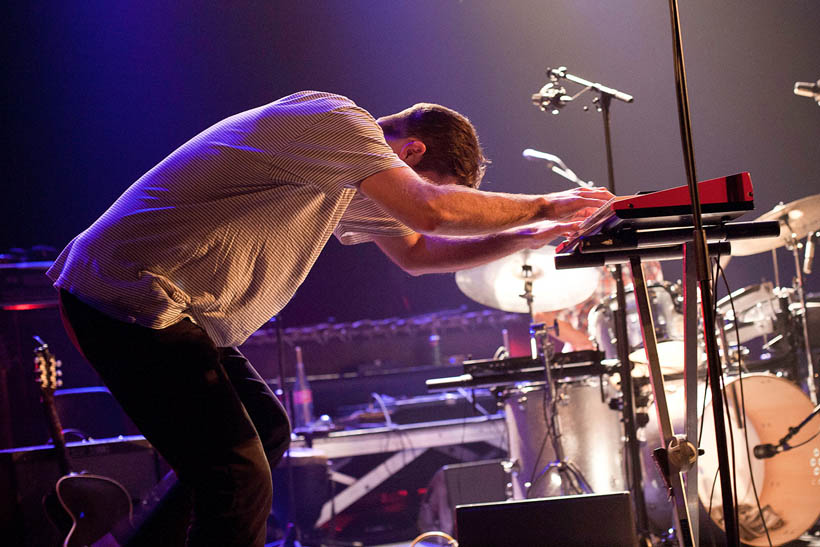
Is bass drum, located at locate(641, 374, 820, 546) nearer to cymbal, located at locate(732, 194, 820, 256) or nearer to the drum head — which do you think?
the drum head

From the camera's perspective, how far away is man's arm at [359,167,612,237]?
170 centimetres

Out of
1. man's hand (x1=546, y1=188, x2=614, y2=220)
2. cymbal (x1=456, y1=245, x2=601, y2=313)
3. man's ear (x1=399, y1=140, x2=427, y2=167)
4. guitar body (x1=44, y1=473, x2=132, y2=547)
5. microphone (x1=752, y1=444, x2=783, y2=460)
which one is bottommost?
microphone (x1=752, y1=444, x2=783, y2=460)

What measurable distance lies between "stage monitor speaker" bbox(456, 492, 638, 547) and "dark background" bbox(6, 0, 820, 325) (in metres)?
3.65

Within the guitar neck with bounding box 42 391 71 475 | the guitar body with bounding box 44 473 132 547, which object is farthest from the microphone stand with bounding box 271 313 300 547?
the guitar neck with bounding box 42 391 71 475

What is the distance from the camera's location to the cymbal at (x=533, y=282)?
425 cm

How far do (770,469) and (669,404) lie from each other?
22.1 inches

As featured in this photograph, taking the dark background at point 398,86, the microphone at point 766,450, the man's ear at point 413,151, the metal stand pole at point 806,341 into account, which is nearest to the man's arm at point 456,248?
the man's ear at point 413,151

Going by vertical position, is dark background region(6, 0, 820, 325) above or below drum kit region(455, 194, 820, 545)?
above

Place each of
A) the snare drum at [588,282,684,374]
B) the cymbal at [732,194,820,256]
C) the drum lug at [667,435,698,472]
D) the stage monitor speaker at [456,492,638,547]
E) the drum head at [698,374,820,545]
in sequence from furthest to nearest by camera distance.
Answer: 1. the snare drum at [588,282,684,374]
2. the cymbal at [732,194,820,256]
3. the drum head at [698,374,820,545]
4. the stage monitor speaker at [456,492,638,547]
5. the drum lug at [667,435,698,472]

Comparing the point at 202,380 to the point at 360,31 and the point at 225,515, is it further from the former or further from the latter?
the point at 360,31

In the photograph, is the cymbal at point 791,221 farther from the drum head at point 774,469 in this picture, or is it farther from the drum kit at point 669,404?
the drum head at point 774,469

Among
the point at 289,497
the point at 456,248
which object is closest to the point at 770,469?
the point at 456,248

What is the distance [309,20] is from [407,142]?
4.25 m

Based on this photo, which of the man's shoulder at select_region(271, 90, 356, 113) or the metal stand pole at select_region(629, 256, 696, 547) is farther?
the metal stand pole at select_region(629, 256, 696, 547)
